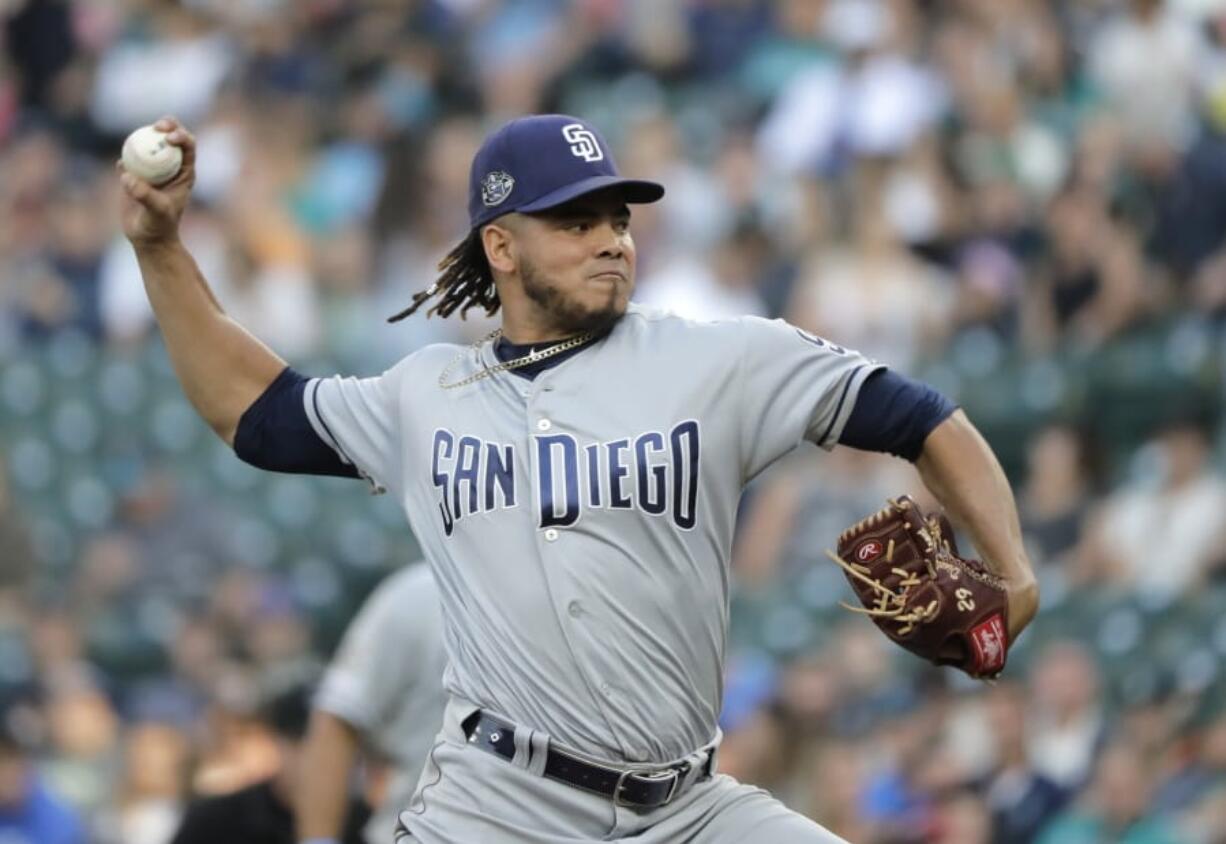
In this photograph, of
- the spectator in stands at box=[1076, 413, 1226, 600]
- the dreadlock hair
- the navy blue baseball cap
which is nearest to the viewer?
the navy blue baseball cap

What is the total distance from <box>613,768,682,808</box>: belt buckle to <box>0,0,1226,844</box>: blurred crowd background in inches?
98.0

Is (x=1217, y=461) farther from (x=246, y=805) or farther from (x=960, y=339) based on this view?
(x=246, y=805)

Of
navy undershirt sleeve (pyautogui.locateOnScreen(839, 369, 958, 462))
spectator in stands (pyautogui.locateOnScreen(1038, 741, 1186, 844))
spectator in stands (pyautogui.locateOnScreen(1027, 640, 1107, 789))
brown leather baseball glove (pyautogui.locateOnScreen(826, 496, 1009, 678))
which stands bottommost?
spectator in stands (pyautogui.locateOnScreen(1038, 741, 1186, 844))

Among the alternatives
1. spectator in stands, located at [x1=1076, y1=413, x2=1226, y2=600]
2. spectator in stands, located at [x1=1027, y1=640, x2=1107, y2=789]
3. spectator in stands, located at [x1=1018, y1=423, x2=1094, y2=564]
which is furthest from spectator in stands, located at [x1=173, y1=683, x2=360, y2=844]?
spectator in stands, located at [x1=1018, y1=423, x2=1094, y2=564]

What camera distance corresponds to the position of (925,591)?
5.03 meters

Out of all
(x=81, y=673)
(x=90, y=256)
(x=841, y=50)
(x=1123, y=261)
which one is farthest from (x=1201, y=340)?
(x=90, y=256)

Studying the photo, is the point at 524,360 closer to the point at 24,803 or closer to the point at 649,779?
the point at 649,779

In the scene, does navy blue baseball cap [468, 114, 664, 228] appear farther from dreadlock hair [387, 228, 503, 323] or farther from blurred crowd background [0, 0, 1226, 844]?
blurred crowd background [0, 0, 1226, 844]

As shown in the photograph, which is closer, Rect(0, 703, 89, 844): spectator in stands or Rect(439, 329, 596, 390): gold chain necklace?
Rect(439, 329, 596, 390): gold chain necklace

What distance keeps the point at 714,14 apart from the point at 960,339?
4.18 meters

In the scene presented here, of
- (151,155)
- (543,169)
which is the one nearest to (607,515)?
(543,169)

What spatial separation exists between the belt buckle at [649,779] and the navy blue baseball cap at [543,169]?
112cm

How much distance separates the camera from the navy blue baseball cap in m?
5.32

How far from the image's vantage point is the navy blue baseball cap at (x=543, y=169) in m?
5.32
